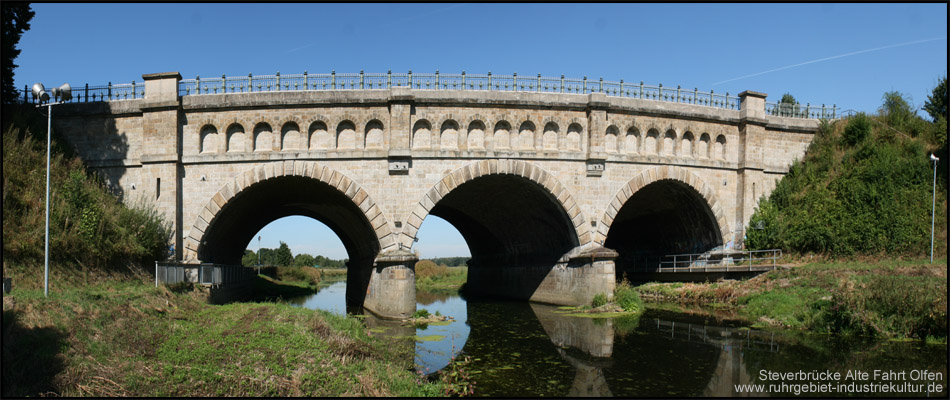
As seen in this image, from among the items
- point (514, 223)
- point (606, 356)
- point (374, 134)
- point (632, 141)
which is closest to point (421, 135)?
point (374, 134)

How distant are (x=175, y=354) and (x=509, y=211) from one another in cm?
1985

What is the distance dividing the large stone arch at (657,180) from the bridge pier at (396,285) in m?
7.59

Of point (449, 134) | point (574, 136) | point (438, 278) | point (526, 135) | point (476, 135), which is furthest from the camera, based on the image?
point (438, 278)

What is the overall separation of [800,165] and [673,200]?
238 inches

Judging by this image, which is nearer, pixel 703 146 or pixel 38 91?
pixel 38 91

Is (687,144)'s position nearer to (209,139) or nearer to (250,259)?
(209,139)

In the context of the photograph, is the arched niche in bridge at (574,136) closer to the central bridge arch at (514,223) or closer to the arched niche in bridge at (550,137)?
the arched niche in bridge at (550,137)

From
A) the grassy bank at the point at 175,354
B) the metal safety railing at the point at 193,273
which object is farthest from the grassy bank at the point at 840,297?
the metal safety railing at the point at 193,273

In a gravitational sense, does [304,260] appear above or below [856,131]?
below

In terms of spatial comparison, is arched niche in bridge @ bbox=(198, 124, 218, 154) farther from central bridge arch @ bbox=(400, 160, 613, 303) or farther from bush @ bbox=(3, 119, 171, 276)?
central bridge arch @ bbox=(400, 160, 613, 303)

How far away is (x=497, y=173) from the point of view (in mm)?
24328

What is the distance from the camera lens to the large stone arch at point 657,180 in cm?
2517

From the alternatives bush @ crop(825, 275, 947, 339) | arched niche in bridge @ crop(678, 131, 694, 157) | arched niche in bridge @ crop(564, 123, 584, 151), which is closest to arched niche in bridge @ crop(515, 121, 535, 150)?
arched niche in bridge @ crop(564, 123, 584, 151)

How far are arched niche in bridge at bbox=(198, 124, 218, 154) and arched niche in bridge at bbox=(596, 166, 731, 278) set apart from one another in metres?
15.3
